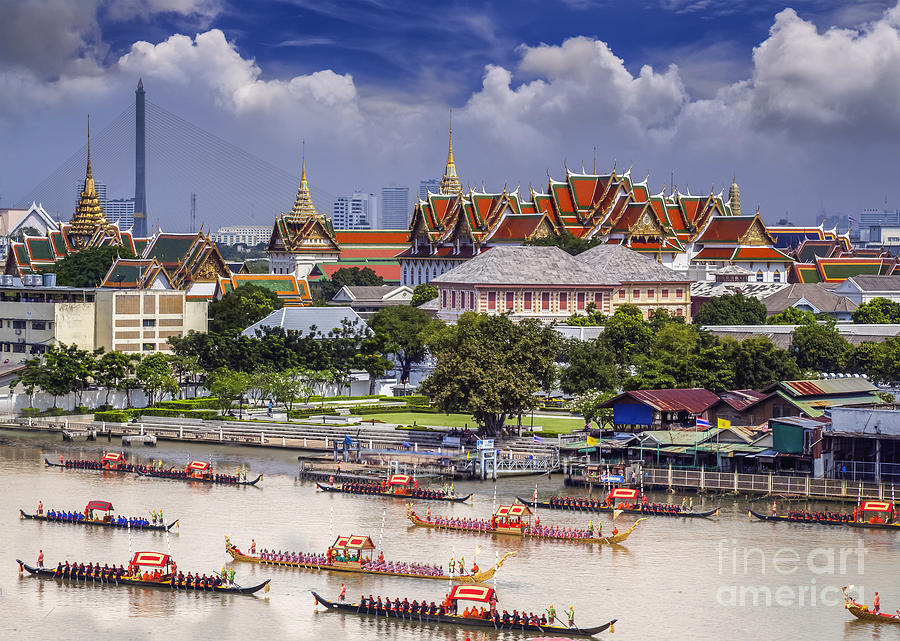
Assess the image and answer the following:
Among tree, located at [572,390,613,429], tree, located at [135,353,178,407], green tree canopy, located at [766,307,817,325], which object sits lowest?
tree, located at [572,390,613,429]

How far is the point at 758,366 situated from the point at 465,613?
37792 mm

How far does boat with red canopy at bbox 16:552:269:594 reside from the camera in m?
48.0

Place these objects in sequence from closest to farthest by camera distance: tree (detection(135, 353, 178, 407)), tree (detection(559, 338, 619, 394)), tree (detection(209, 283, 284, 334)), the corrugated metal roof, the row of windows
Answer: the corrugated metal roof
tree (detection(559, 338, 619, 394))
tree (detection(135, 353, 178, 407))
tree (detection(209, 283, 284, 334))
the row of windows

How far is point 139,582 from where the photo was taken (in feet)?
160

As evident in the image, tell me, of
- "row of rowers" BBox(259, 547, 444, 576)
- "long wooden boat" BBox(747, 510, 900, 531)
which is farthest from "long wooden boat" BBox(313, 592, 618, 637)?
"long wooden boat" BBox(747, 510, 900, 531)

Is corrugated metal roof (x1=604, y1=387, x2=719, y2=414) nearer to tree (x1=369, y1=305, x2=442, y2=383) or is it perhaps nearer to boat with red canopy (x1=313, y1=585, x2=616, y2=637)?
tree (x1=369, y1=305, x2=442, y2=383)

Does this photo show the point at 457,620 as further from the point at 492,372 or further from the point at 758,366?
the point at 758,366

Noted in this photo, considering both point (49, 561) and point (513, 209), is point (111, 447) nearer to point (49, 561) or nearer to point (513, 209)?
point (49, 561)

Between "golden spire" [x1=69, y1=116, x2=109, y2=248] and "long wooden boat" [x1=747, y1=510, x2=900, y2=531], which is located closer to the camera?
"long wooden boat" [x1=747, y1=510, x2=900, y2=531]

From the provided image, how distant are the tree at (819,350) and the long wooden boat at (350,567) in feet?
128

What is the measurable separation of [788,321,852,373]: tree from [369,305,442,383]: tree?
74.2 ft

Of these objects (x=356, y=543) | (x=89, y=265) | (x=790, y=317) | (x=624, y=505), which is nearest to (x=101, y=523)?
(x=356, y=543)

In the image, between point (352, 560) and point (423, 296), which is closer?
point (352, 560)

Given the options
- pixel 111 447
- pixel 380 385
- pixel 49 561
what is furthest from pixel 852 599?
pixel 380 385
